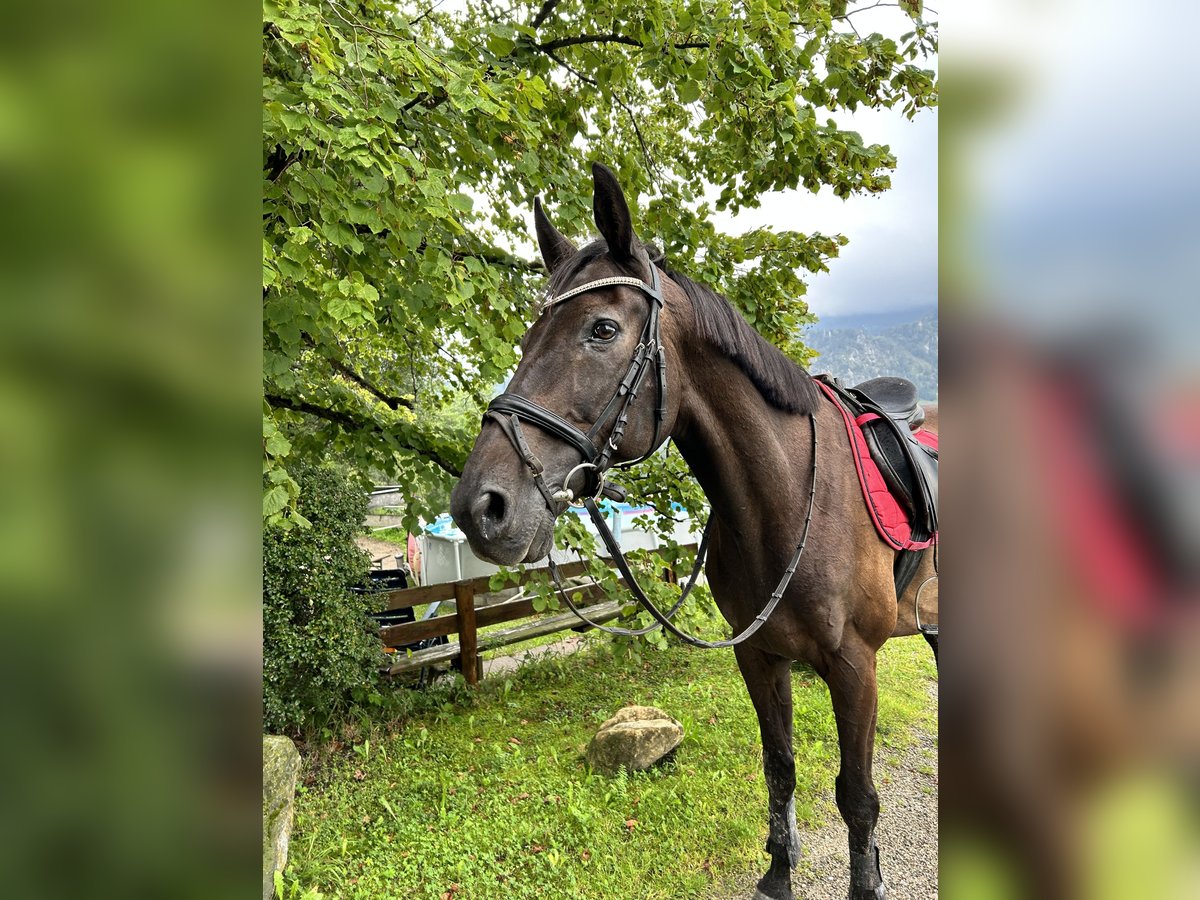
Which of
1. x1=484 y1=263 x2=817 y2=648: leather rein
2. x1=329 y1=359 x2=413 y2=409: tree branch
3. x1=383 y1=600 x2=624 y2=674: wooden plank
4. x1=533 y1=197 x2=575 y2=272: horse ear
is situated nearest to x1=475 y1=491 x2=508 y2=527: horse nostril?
x1=484 y1=263 x2=817 y2=648: leather rein

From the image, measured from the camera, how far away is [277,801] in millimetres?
3160

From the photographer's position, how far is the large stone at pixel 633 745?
4.06m

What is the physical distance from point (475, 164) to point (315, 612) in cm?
331

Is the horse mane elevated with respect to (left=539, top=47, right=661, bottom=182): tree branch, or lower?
lower

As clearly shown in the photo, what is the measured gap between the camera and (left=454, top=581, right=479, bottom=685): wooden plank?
573 centimetres

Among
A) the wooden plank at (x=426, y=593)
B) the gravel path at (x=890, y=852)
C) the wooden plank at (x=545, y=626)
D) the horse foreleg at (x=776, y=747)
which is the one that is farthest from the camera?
the wooden plank at (x=545, y=626)

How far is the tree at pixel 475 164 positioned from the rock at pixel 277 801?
1345 millimetres

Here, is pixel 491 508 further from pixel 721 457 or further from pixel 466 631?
pixel 466 631

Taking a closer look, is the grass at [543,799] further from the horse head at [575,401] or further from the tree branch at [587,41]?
the tree branch at [587,41]

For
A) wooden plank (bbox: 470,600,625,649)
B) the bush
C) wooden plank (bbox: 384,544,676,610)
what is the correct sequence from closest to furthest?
the bush → wooden plank (bbox: 384,544,676,610) → wooden plank (bbox: 470,600,625,649)

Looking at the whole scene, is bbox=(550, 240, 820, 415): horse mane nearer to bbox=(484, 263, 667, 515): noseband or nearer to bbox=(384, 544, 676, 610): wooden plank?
bbox=(484, 263, 667, 515): noseband

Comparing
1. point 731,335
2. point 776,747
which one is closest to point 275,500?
point 731,335

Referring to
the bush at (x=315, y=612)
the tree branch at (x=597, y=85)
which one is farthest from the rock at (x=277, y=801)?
the tree branch at (x=597, y=85)
